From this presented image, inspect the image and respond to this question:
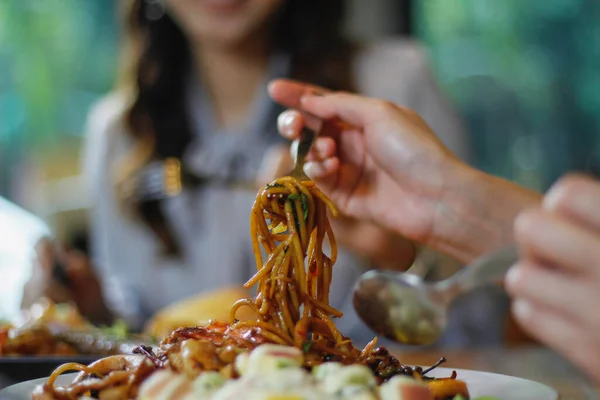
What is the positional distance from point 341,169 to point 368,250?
487mm

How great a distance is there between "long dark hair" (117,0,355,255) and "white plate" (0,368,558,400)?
2194mm

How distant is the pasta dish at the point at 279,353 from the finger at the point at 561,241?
20cm

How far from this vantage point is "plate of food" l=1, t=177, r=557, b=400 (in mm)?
852

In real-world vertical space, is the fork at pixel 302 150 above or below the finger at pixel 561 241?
above

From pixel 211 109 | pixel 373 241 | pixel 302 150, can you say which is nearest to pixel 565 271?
pixel 302 150

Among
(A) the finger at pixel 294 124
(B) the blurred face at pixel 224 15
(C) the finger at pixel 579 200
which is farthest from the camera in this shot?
(B) the blurred face at pixel 224 15

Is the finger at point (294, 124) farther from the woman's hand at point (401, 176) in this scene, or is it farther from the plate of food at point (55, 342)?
the plate of food at point (55, 342)

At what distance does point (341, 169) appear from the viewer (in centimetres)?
175

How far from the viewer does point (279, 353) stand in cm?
91

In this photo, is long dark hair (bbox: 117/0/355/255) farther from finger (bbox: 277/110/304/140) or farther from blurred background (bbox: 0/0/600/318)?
finger (bbox: 277/110/304/140)

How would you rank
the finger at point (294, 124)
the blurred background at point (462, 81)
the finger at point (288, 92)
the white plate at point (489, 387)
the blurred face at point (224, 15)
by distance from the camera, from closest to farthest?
the white plate at point (489, 387) < the finger at point (294, 124) < the finger at point (288, 92) < the blurred face at point (224, 15) < the blurred background at point (462, 81)

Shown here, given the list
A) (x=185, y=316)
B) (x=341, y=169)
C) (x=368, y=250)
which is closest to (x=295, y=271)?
(x=341, y=169)

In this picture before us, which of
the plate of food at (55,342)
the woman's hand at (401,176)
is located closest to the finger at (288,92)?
the woman's hand at (401,176)

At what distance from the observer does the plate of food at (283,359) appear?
852 mm
